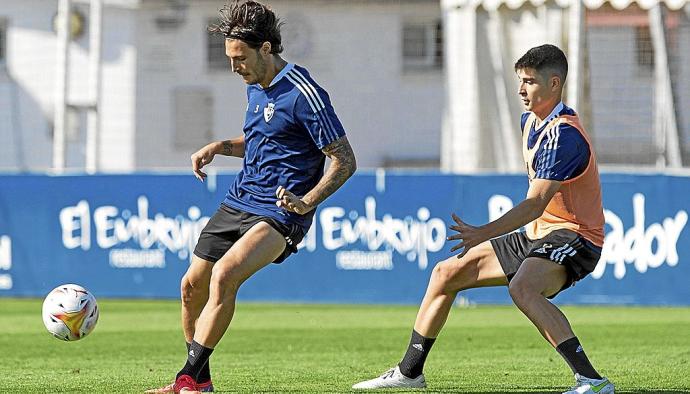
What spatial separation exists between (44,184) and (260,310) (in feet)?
11.4

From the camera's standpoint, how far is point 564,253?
25.1 ft

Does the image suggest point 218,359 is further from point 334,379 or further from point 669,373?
point 669,373

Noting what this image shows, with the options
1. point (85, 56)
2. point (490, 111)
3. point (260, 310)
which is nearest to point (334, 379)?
point (260, 310)

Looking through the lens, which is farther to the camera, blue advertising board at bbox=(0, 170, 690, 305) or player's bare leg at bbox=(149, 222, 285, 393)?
blue advertising board at bbox=(0, 170, 690, 305)

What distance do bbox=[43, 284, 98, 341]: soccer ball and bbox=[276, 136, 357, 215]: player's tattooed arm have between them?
1826mm

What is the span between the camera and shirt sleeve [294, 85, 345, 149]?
302 inches

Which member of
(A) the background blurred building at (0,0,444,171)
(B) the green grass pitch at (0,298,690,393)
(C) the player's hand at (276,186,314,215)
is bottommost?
(B) the green grass pitch at (0,298,690,393)

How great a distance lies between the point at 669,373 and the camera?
9.23 metres

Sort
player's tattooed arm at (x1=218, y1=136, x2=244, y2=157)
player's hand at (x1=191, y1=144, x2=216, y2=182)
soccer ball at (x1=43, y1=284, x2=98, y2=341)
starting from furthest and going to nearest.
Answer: soccer ball at (x1=43, y1=284, x2=98, y2=341)
player's tattooed arm at (x1=218, y1=136, x2=244, y2=157)
player's hand at (x1=191, y1=144, x2=216, y2=182)

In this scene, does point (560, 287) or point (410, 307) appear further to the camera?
point (410, 307)

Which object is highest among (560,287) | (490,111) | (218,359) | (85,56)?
(85,56)

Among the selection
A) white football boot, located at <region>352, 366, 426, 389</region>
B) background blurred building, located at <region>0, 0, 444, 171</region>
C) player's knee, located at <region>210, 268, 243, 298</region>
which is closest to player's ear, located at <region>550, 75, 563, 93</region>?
white football boot, located at <region>352, 366, 426, 389</region>

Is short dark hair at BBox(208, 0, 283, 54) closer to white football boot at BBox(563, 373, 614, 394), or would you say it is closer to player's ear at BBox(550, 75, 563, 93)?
player's ear at BBox(550, 75, 563, 93)

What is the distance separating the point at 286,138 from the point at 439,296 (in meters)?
1.31
